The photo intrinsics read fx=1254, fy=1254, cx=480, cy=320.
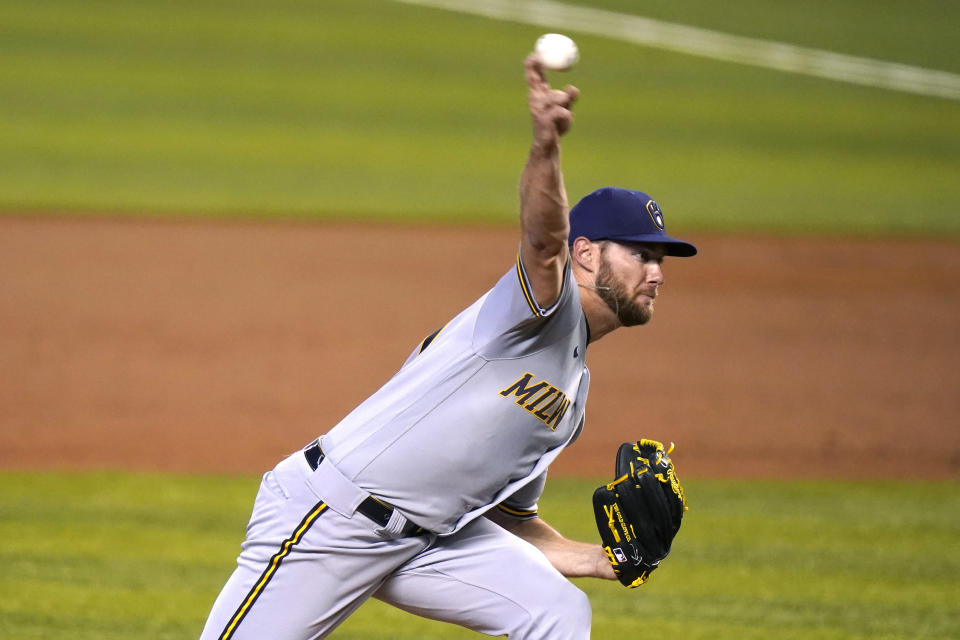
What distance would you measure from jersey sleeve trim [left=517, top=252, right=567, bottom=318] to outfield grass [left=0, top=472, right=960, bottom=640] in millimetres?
2633

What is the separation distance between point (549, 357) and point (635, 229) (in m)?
0.44

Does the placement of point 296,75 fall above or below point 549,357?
below

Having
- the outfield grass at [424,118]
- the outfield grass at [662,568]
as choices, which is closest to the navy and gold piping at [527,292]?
the outfield grass at [662,568]

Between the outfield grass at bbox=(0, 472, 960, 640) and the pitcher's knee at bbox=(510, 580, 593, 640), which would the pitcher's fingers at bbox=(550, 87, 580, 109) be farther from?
the outfield grass at bbox=(0, 472, 960, 640)

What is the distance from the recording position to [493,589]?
11.8 ft

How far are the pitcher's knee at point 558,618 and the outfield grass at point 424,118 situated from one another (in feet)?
34.4

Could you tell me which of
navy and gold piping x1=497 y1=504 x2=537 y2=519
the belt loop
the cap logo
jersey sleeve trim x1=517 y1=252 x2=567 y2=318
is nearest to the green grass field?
navy and gold piping x1=497 y1=504 x2=537 y2=519

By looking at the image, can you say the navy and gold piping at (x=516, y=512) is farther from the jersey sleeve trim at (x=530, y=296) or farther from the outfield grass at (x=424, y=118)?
the outfield grass at (x=424, y=118)

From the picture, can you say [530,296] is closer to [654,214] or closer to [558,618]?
[654,214]

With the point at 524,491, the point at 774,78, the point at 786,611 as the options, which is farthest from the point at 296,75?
the point at 524,491

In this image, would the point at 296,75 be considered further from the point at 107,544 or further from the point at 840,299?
the point at 107,544

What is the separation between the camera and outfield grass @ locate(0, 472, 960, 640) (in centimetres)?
554

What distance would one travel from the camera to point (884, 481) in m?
Result: 7.91

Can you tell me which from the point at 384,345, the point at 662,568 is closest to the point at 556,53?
Answer: the point at 662,568
